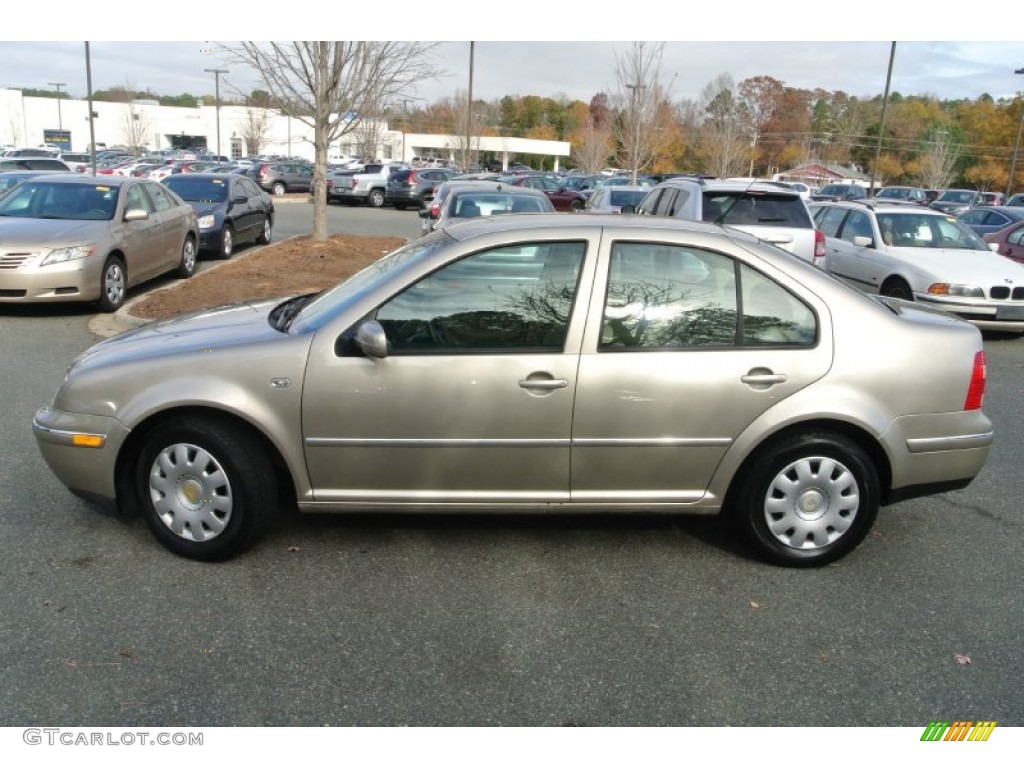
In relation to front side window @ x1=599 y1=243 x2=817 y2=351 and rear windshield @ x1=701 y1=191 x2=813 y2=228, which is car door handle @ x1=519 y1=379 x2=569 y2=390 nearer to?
front side window @ x1=599 y1=243 x2=817 y2=351

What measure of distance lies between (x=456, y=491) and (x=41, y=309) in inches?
339

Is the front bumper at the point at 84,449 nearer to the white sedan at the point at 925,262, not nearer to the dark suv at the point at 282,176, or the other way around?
the white sedan at the point at 925,262

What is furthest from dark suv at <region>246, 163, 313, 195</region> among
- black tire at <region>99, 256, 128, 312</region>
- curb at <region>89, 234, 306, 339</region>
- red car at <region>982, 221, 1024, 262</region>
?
red car at <region>982, 221, 1024, 262</region>

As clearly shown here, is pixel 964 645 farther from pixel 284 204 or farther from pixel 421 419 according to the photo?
pixel 284 204

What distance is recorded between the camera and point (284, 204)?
3419cm

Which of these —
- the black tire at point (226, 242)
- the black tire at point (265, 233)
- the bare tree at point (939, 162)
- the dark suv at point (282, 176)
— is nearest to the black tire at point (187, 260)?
the black tire at point (226, 242)

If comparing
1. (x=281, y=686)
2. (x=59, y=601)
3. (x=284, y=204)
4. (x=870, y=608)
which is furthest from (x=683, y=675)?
(x=284, y=204)

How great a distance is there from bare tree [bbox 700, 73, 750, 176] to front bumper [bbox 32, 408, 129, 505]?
155ft

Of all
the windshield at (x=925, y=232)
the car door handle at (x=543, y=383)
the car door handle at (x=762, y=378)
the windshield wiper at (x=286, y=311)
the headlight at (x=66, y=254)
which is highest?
the windshield at (x=925, y=232)

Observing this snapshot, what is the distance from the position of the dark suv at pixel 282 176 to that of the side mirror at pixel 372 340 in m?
35.6

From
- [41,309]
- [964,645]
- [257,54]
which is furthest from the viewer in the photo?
[257,54]

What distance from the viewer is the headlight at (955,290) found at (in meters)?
9.80
